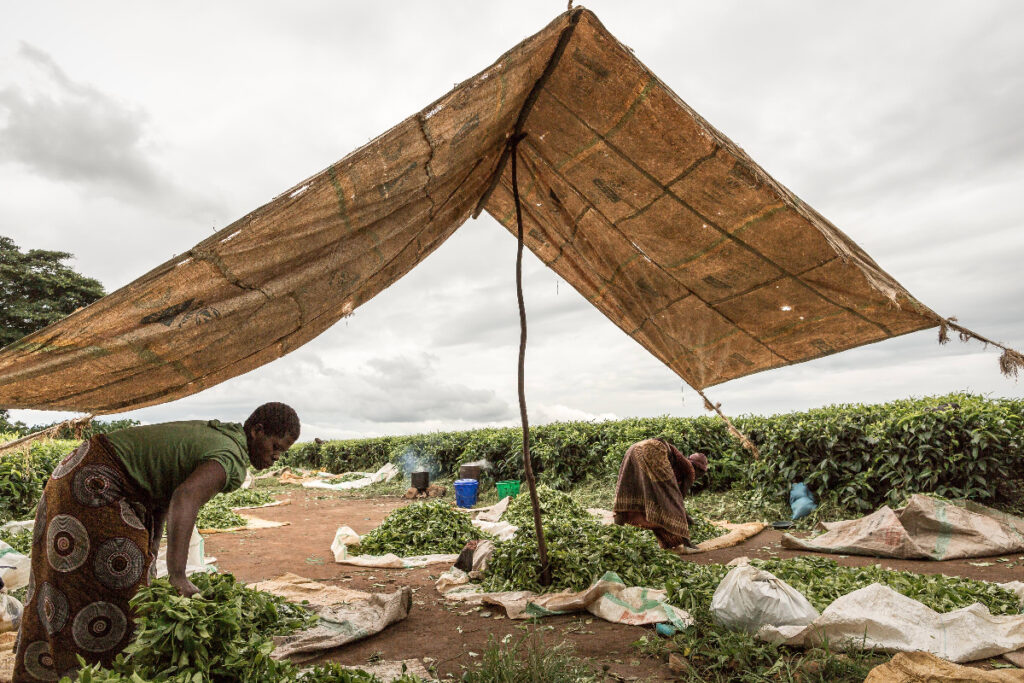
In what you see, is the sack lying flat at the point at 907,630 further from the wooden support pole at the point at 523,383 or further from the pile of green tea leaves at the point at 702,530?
the pile of green tea leaves at the point at 702,530

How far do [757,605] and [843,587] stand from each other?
50.3 inches

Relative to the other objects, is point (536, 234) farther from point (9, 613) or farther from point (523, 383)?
point (9, 613)

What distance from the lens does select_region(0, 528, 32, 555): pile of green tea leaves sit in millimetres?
5318

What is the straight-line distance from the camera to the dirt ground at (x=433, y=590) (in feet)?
10.6

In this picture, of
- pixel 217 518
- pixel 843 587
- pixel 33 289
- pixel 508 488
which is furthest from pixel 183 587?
pixel 33 289

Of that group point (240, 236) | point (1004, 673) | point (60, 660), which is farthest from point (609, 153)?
point (60, 660)

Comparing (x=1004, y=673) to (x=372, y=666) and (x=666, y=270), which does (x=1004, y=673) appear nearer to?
(x=666, y=270)

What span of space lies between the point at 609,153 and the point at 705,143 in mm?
593

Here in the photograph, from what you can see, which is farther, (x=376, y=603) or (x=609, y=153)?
(x=376, y=603)

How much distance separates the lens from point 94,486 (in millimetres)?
2330

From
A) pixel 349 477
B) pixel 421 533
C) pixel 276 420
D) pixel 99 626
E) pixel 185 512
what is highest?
→ pixel 276 420

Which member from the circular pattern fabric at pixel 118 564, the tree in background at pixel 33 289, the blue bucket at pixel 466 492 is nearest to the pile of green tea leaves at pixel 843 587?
the circular pattern fabric at pixel 118 564

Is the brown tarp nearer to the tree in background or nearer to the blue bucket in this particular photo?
the blue bucket

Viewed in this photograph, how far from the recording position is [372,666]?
308 cm
